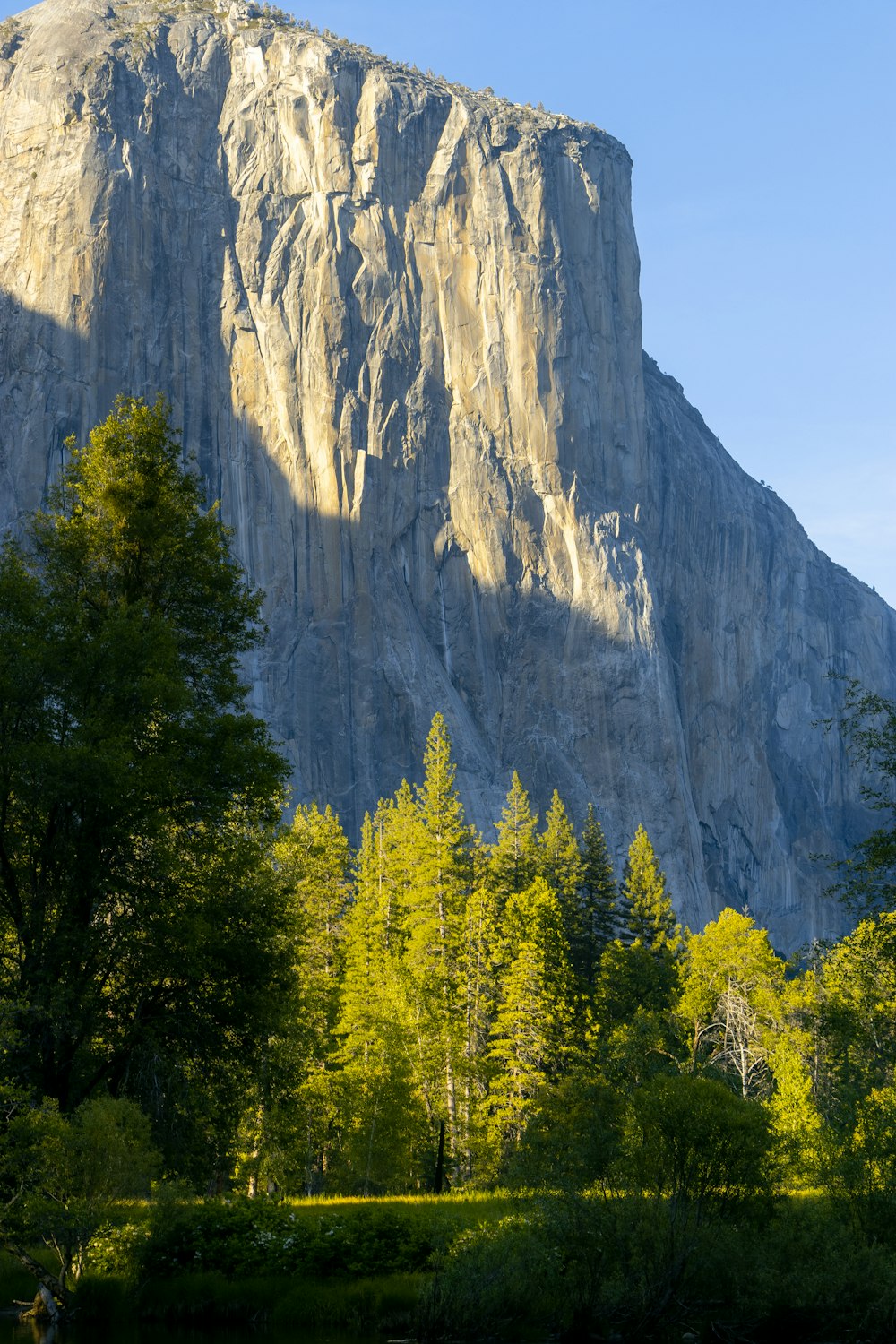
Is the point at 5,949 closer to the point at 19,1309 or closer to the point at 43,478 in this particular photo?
the point at 19,1309

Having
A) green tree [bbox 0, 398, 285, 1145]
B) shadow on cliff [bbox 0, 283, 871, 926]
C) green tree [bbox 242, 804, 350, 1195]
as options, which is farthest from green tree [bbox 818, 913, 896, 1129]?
shadow on cliff [bbox 0, 283, 871, 926]

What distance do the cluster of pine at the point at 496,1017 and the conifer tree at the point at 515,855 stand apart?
10 centimetres

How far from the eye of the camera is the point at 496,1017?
3662cm

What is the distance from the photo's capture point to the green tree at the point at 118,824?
1614 centimetres

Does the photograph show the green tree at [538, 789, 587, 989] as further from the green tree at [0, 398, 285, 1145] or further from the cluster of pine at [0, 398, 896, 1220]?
the green tree at [0, 398, 285, 1145]

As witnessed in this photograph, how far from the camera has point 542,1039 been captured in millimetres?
33219

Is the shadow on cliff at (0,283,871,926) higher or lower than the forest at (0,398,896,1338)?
higher

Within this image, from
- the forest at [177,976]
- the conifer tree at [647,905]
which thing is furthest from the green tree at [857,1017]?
the conifer tree at [647,905]

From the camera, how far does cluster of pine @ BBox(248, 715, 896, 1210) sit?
2659 centimetres

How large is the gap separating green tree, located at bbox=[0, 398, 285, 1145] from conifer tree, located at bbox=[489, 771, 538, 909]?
22.7 meters

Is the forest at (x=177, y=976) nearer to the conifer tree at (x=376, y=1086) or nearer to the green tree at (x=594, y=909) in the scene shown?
the conifer tree at (x=376, y=1086)

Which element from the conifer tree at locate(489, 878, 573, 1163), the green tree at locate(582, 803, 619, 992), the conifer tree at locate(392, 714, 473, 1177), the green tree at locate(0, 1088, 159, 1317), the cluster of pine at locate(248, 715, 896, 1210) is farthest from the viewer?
the green tree at locate(582, 803, 619, 992)

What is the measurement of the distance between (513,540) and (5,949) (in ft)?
266

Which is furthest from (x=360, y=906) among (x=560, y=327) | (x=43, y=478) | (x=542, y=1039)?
(x=560, y=327)
